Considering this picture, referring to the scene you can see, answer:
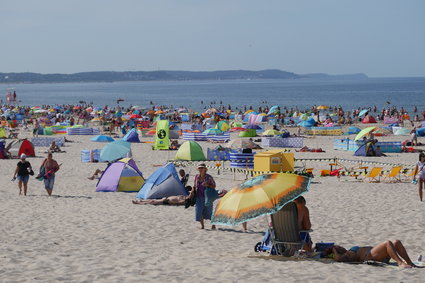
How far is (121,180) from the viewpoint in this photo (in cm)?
1659

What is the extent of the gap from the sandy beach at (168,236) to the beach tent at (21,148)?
7.30m

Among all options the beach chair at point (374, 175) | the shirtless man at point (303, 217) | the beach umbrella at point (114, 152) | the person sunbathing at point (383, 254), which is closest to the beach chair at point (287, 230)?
the shirtless man at point (303, 217)

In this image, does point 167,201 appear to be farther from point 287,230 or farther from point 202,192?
point 287,230

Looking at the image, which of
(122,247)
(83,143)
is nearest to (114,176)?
(122,247)

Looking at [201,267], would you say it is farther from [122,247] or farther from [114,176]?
[114,176]

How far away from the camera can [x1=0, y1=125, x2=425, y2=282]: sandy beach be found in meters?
7.57

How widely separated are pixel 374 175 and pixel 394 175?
0.55m

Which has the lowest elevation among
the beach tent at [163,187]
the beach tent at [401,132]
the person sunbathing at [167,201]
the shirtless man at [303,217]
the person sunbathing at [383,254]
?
the beach tent at [401,132]

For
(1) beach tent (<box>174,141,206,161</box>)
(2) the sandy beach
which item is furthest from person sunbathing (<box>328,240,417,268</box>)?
(1) beach tent (<box>174,141,206,161</box>)

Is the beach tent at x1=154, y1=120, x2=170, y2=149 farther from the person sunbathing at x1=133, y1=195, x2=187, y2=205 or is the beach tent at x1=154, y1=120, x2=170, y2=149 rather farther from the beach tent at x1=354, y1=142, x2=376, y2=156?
the person sunbathing at x1=133, y1=195, x2=187, y2=205

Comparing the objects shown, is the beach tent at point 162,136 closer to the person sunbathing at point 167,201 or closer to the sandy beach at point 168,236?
the sandy beach at point 168,236

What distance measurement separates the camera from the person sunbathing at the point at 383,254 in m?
7.80

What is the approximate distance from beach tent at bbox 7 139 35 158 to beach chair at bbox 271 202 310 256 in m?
19.0

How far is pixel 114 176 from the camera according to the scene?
16656mm
